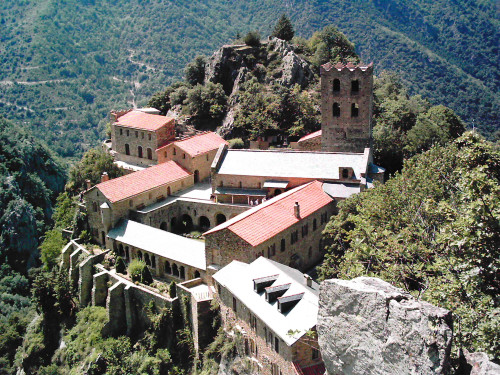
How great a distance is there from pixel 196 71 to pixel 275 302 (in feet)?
189

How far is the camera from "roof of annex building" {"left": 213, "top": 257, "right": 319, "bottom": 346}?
92.1ft

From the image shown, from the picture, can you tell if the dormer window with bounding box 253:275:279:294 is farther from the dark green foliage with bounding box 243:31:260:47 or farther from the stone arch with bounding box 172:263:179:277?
the dark green foliage with bounding box 243:31:260:47

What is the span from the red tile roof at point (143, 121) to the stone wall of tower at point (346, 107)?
1898cm

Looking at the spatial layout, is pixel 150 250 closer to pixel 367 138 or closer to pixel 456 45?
pixel 367 138

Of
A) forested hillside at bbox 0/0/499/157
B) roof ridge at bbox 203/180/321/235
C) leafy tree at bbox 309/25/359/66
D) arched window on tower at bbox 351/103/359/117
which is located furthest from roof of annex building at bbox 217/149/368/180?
forested hillside at bbox 0/0/499/157

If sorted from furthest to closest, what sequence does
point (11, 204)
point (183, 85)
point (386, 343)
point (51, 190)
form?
point (51, 190), point (11, 204), point (183, 85), point (386, 343)

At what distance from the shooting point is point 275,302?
99.8 ft

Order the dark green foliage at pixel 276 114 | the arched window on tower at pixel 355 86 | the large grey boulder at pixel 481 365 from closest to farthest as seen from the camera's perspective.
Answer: the large grey boulder at pixel 481 365
the arched window on tower at pixel 355 86
the dark green foliage at pixel 276 114

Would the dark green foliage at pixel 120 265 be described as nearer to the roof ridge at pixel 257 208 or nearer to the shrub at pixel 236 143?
the roof ridge at pixel 257 208

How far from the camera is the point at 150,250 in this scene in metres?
43.0

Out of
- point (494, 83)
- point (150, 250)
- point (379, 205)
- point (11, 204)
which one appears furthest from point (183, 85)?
point (494, 83)

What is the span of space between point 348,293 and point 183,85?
2765 inches

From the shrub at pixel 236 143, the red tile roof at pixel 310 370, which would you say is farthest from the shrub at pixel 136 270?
the shrub at pixel 236 143

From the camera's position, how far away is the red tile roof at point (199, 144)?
55125 mm
